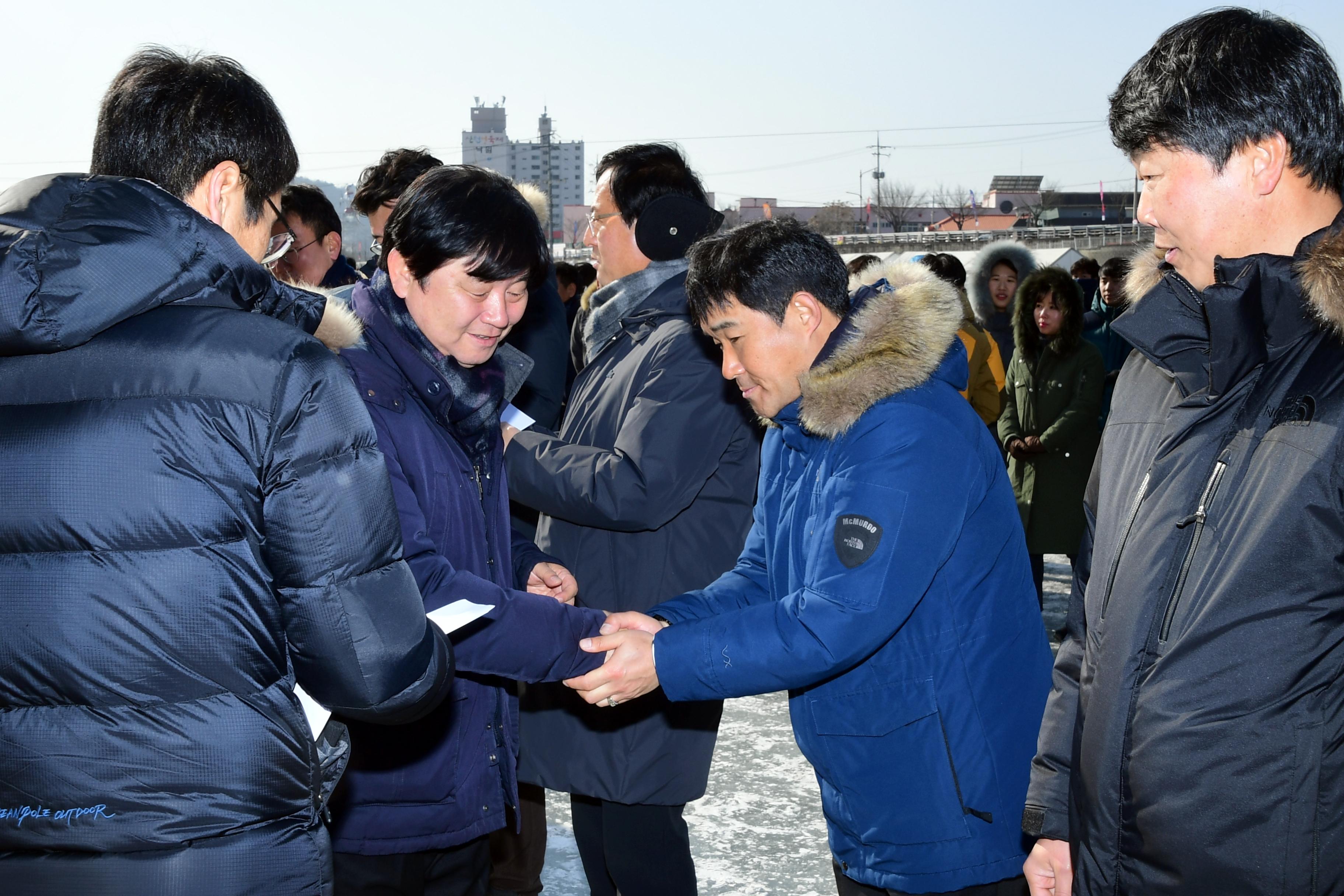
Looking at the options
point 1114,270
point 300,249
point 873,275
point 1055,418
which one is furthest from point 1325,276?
point 1114,270

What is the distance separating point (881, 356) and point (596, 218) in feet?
4.57

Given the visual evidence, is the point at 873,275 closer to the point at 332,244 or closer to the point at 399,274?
the point at 399,274

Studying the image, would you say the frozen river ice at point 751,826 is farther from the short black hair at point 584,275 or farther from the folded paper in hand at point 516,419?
the short black hair at point 584,275

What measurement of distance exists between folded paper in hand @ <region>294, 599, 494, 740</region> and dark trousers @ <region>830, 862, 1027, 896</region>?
0.90 metres

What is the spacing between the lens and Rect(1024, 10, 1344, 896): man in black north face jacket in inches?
54.2

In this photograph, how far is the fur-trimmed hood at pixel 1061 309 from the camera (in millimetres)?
6133

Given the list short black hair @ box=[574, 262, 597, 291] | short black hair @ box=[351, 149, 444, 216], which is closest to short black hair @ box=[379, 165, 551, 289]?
short black hair @ box=[351, 149, 444, 216]

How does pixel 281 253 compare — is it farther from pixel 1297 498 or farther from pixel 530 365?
pixel 1297 498

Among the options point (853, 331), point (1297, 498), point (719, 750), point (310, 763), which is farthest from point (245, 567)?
point (719, 750)

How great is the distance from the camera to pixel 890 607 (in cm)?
199

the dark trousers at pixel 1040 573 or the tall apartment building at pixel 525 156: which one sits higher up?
the tall apartment building at pixel 525 156

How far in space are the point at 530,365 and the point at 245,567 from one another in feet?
4.35

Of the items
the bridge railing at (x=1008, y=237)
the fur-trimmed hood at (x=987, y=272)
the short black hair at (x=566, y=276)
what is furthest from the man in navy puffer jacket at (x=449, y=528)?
the bridge railing at (x=1008, y=237)

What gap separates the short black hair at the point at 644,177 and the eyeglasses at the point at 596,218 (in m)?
0.02
